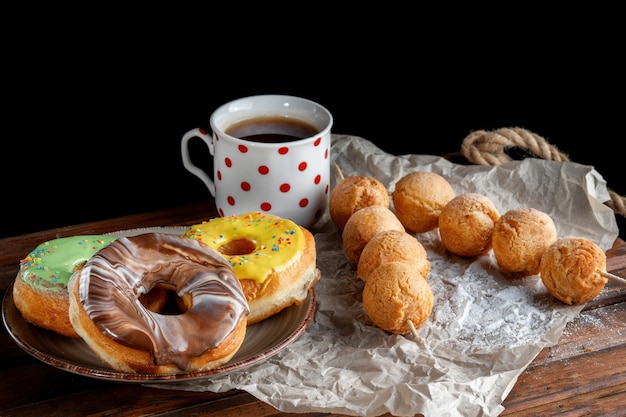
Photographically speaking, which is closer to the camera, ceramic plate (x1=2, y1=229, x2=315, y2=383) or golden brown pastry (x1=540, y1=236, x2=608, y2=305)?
ceramic plate (x1=2, y1=229, x2=315, y2=383)

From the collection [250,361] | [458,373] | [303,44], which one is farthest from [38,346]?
[303,44]

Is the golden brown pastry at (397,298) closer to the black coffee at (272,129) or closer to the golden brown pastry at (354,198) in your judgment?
the golden brown pastry at (354,198)

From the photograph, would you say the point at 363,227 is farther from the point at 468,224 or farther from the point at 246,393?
the point at 246,393

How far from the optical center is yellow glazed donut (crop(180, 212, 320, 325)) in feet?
6.09

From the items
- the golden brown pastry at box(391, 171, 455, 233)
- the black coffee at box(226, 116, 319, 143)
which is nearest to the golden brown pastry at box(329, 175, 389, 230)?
the golden brown pastry at box(391, 171, 455, 233)

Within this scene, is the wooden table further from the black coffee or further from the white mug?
the black coffee

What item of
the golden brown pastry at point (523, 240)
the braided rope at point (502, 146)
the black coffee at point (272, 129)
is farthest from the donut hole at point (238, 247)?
the braided rope at point (502, 146)

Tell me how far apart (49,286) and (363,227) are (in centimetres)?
78

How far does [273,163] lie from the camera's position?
222 cm

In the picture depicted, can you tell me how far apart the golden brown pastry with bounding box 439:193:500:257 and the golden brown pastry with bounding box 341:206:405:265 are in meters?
0.13

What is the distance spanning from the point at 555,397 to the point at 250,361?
658mm

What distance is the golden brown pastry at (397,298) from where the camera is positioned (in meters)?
1.85

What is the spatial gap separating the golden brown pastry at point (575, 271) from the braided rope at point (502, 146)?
2.37 ft

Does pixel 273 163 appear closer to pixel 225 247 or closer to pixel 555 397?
pixel 225 247
